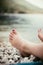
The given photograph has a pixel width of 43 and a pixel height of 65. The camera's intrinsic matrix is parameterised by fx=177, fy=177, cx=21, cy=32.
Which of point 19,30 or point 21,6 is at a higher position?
point 21,6

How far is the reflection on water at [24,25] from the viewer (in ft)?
4.32

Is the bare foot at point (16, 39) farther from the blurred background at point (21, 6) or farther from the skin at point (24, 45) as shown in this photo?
the blurred background at point (21, 6)

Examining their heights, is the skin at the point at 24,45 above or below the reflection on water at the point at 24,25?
below

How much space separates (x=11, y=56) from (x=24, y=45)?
0.43 feet

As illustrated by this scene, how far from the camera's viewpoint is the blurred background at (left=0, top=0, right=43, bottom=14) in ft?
4.33

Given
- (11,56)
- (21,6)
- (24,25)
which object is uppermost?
(21,6)

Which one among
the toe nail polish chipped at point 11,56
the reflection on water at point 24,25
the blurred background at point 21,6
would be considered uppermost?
the blurred background at point 21,6

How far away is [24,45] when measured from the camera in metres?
1.34

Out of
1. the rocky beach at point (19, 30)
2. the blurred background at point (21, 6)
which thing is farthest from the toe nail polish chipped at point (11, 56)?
the blurred background at point (21, 6)

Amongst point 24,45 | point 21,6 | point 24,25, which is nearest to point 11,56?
point 24,45

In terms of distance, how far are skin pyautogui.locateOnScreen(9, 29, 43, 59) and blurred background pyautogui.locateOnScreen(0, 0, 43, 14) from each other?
16 cm

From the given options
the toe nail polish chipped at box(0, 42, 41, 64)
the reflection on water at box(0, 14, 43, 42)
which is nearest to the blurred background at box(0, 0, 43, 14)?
the reflection on water at box(0, 14, 43, 42)

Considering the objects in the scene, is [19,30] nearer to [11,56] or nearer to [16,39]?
[16,39]

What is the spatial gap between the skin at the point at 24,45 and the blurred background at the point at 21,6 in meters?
0.16
